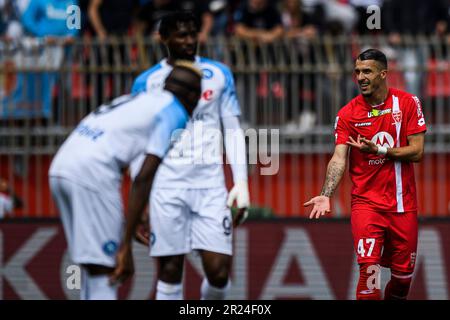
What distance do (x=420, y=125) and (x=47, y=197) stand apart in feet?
18.6

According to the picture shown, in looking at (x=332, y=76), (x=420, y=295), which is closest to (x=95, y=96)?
(x=332, y=76)

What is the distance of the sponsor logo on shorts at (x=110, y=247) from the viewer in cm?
810

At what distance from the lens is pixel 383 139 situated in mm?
9922

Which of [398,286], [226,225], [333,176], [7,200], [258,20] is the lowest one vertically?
[398,286]

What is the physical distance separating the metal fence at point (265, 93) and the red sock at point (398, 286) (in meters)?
3.55

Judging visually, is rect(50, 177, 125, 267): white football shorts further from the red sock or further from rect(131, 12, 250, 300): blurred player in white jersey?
the red sock

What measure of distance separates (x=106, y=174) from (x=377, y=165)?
9.28 feet

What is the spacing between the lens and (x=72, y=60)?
13.9m

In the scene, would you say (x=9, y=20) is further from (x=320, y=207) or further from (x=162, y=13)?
(x=320, y=207)

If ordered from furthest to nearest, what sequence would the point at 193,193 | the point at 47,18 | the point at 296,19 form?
1. the point at 296,19
2. the point at 47,18
3. the point at 193,193

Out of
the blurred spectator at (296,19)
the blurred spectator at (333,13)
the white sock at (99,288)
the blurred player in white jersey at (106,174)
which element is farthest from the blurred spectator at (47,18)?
the white sock at (99,288)

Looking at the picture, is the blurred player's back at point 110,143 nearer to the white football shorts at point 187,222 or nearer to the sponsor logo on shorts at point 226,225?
the white football shorts at point 187,222

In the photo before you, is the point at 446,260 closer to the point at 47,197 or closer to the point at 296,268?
the point at 296,268

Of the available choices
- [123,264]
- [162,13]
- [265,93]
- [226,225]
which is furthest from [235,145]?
[162,13]
